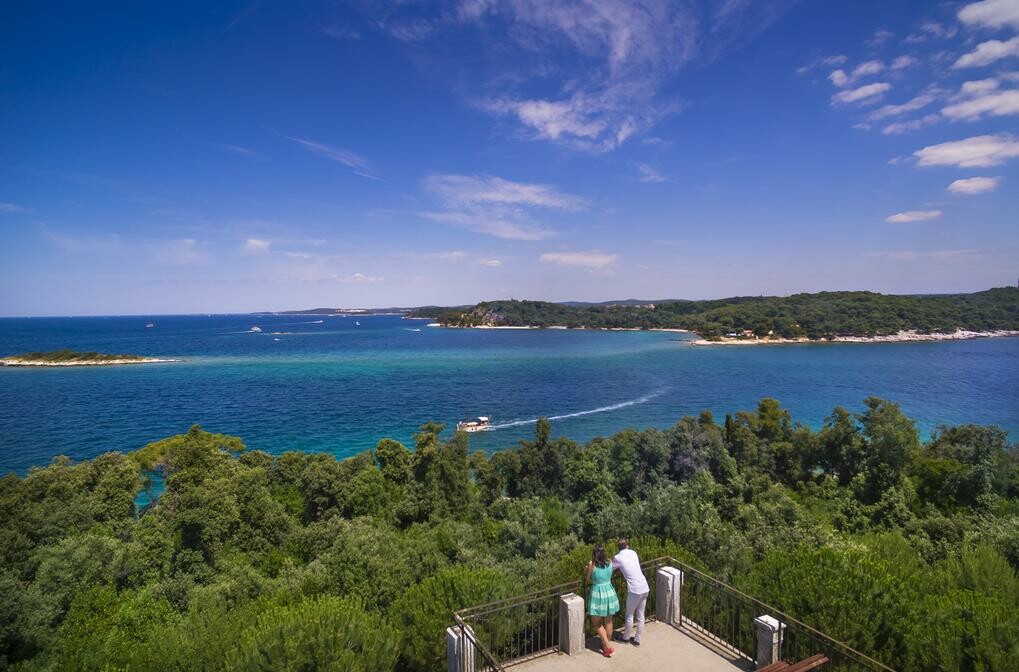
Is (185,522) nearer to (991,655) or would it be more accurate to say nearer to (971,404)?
(991,655)

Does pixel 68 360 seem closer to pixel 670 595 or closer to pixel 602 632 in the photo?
pixel 602 632

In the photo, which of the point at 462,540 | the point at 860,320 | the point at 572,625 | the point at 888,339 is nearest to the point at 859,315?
the point at 860,320

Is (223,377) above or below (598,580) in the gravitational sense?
below

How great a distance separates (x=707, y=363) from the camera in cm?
9200

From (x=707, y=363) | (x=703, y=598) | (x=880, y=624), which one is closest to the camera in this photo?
(x=880, y=624)

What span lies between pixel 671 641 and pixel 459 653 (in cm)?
320

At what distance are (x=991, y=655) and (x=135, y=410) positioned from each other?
64.9 m

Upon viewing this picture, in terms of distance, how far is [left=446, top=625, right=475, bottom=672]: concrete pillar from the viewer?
6.81 m

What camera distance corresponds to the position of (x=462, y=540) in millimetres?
17781

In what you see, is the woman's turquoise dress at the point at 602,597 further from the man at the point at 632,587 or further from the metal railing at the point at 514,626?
the metal railing at the point at 514,626

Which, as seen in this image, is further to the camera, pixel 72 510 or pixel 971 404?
pixel 971 404

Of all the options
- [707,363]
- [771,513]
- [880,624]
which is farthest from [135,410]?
[707,363]

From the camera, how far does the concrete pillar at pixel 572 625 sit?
7.32 m

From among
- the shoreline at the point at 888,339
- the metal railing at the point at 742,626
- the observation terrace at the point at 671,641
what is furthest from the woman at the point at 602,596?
the shoreline at the point at 888,339
